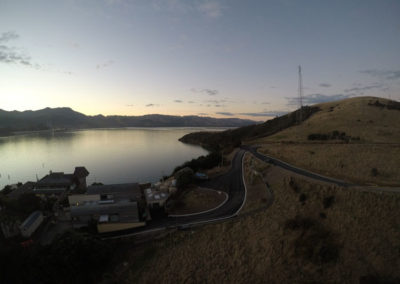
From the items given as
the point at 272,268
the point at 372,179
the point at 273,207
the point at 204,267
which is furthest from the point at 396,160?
the point at 204,267

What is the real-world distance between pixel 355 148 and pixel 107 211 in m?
44.3

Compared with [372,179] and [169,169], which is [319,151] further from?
[169,169]

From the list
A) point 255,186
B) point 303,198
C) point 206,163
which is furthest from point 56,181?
point 303,198

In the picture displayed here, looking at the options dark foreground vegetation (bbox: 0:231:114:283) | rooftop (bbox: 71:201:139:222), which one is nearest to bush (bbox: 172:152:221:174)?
rooftop (bbox: 71:201:139:222)

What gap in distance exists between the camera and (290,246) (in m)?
18.0

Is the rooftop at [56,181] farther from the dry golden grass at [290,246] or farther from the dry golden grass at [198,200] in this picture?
the dry golden grass at [290,246]

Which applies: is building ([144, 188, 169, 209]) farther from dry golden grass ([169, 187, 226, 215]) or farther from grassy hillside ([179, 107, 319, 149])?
grassy hillside ([179, 107, 319, 149])

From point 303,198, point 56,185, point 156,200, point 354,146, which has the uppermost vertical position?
point 354,146

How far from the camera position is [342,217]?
18.9 m

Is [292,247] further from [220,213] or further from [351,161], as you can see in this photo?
[351,161]

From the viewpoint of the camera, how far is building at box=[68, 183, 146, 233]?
24000mm

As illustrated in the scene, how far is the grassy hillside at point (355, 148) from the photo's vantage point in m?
26.4

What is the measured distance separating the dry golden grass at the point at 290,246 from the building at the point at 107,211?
6.18 metres

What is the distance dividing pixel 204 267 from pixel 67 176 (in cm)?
3729
